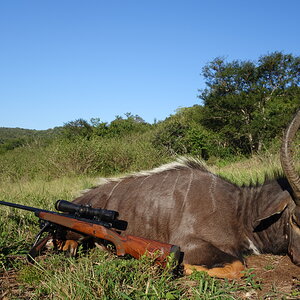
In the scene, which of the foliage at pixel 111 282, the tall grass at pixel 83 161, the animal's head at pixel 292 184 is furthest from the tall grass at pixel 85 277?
the tall grass at pixel 83 161

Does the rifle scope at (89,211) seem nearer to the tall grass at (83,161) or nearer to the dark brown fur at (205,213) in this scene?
the dark brown fur at (205,213)

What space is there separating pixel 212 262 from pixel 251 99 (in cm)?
2138

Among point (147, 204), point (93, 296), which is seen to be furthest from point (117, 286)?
point (147, 204)

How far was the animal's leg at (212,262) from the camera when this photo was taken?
3.01 meters

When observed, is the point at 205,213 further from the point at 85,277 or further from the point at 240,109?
the point at 240,109

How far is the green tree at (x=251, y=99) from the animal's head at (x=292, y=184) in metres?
20.1

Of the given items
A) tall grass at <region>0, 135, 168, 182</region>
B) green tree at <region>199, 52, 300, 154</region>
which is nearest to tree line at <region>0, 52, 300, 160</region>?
green tree at <region>199, 52, 300, 154</region>

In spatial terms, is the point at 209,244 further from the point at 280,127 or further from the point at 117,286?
the point at 280,127

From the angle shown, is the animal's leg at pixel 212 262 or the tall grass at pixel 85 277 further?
the animal's leg at pixel 212 262

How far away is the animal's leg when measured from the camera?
3014 millimetres

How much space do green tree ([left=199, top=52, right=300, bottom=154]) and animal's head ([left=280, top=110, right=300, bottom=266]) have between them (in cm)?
2010

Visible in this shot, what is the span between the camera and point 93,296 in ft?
7.67

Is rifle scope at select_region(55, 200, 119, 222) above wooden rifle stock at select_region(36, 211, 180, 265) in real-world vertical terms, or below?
above

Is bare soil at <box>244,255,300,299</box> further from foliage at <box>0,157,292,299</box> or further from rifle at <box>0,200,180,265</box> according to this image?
rifle at <box>0,200,180,265</box>
